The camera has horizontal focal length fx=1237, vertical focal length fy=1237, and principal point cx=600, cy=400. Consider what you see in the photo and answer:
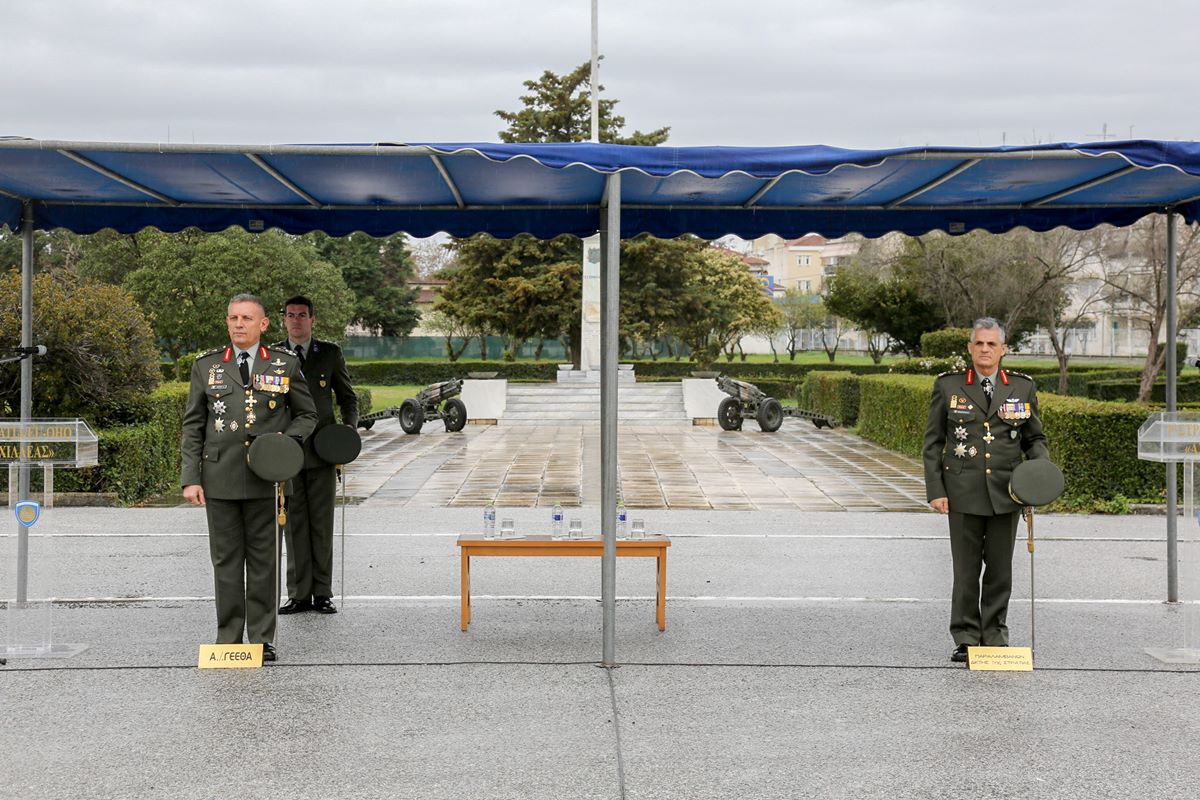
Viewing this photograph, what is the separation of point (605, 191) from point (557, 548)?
7.44ft

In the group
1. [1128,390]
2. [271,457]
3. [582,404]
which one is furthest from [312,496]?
[1128,390]

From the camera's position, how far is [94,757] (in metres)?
4.83

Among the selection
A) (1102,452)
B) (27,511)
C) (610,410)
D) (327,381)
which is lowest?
(1102,452)

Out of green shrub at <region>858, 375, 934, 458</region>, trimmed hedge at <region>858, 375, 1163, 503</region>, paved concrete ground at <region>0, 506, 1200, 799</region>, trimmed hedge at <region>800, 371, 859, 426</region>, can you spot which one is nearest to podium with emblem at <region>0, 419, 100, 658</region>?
paved concrete ground at <region>0, 506, 1200, 799</region>

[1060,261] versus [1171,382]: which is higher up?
[1060,261]

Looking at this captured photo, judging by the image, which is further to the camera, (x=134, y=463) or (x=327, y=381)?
(x=134, y=463)

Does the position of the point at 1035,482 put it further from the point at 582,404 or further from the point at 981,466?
the point at 582,404

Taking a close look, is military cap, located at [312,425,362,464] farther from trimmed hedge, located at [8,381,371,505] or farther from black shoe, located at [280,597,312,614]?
trimmed hedge, located at [8,381,371,505]

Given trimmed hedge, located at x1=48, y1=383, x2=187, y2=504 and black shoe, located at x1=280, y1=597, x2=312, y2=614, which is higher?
trimmed hedge, located at x1=48, y1=383, x2=187, y2=504

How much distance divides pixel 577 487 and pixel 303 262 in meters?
28.6

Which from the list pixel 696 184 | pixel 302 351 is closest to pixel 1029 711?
pixel 696 184

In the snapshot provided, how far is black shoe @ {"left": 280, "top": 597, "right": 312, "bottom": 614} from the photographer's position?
24.3ft

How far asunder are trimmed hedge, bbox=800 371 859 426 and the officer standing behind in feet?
64.9

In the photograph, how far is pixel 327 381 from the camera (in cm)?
750
